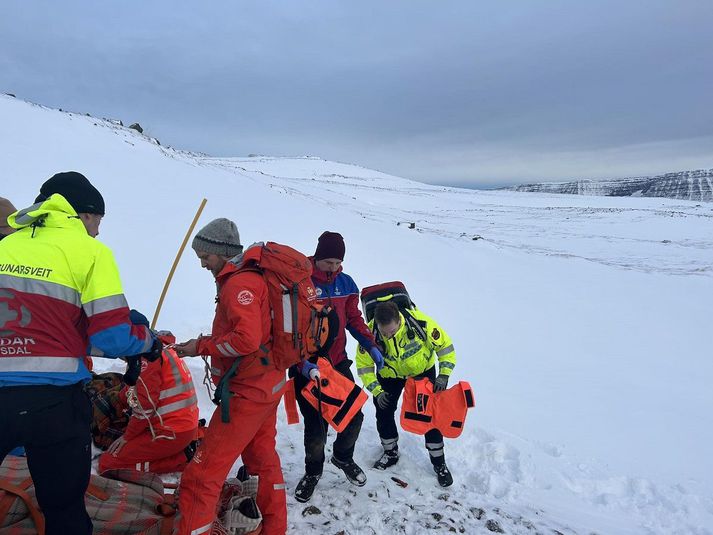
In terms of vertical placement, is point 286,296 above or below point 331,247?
below

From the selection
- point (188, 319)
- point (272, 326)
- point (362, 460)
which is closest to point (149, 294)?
point (188, 319)

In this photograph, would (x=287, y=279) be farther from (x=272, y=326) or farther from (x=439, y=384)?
(x=439, y=384)

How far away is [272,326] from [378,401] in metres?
1.70

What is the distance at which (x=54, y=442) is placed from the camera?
77.9 inches

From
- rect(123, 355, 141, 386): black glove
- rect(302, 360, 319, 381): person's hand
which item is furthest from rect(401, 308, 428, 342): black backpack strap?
rect(123, 355, 141, 386): black glove

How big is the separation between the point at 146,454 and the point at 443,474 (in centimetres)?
240

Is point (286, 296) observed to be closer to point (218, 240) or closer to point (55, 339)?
point (218, 240)

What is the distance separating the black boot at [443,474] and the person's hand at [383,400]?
0.66m

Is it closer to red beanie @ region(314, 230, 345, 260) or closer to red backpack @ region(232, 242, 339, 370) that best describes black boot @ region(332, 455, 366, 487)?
red backpack @ region(232, 242, 339, 370)

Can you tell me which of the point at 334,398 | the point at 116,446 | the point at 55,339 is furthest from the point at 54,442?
the point at 334,398

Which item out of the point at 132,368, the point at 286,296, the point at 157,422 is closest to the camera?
the point at 132,368

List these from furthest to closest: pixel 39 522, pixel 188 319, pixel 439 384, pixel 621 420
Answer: pixel 188 319 → pixel 621 420 → pixel 439 384 → pixel 39 522

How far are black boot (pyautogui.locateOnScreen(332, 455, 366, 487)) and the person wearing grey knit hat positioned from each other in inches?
73.8

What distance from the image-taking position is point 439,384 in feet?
12.3
